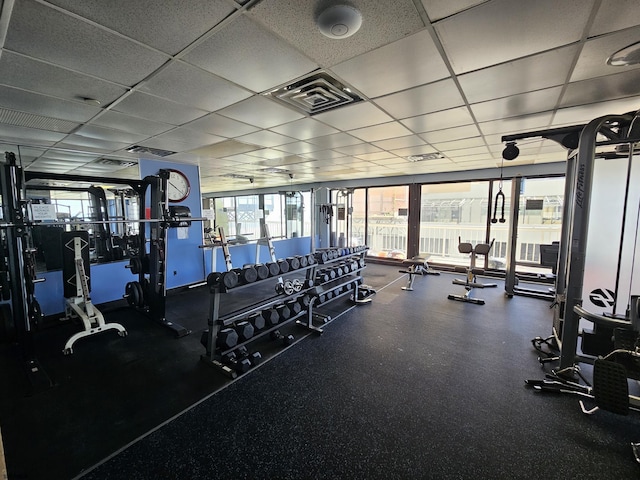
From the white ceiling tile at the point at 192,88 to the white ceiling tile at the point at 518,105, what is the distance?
2042 millimetres

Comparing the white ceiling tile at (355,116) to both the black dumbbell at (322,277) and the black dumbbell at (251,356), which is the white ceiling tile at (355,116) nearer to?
the black dumbbell at (322,277)

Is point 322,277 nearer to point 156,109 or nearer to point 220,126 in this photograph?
point 220,126

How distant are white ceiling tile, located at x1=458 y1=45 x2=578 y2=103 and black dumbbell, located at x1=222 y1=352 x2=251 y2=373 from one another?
9.10ft

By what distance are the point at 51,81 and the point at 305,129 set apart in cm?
203

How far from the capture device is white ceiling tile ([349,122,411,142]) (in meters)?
2.87

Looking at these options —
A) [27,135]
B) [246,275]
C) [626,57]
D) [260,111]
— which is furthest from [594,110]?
[27,135]

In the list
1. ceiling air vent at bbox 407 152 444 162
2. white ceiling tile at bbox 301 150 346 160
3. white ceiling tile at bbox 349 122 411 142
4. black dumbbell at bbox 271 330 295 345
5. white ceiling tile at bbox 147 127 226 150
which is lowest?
black dumbbell at bbox 271 330 295 345

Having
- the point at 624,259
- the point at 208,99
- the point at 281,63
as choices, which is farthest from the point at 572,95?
the point at 208,99

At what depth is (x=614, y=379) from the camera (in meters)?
1.66

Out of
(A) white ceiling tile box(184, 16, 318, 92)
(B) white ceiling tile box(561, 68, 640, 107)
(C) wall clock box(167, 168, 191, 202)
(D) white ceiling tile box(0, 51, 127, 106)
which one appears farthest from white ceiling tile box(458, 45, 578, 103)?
(C) wall clock box(167, 168, 191, 202)

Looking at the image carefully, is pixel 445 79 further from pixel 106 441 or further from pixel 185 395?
pixel 106 441

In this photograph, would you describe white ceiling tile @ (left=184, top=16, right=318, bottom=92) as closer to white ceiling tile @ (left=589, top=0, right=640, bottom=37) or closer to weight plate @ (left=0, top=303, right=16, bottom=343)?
white ceiling tile @ (left=589, top=0, right=640, bottom=37)

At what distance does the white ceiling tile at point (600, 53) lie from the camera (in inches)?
54.5

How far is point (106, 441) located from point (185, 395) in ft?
1.67
